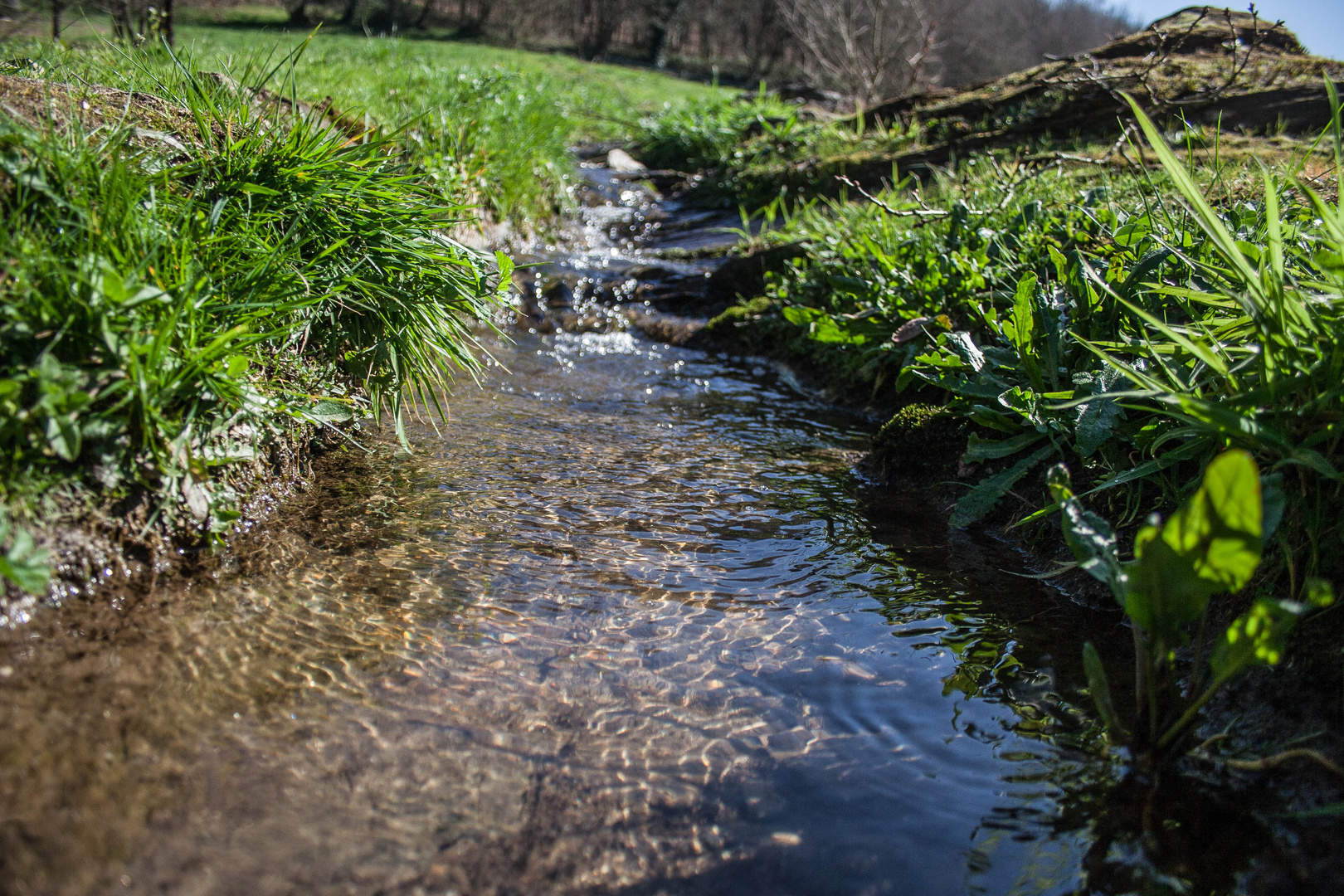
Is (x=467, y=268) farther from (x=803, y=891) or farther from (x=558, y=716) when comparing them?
(x=803, y=891)

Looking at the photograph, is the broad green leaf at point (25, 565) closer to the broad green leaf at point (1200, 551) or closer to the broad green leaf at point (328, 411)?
the broad green leaf at point (328, 411)

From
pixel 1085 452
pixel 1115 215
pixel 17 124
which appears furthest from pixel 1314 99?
pixel 17 124

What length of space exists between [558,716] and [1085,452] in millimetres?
1850

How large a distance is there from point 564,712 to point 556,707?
0.03 meters

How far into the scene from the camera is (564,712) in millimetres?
1888

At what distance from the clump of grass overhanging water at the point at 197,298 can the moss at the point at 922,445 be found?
1.81m

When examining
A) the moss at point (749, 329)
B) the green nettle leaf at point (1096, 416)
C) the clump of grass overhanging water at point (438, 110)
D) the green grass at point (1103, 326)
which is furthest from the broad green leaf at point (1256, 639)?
the moss at point (749, 329)

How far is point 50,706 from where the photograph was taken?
1.60 m

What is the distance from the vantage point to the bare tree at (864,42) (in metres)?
12.8

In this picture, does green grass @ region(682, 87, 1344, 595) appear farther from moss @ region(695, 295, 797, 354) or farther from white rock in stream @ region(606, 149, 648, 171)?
white rock in stream @ region(606, 149, 648, 171)

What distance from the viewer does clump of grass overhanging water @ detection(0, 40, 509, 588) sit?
6.02 ft

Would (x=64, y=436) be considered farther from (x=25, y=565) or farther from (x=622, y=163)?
(x=622, y=163)

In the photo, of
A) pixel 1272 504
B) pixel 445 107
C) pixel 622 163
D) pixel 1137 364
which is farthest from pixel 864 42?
pixel 1272 504

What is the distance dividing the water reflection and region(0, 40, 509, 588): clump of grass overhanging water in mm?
349
